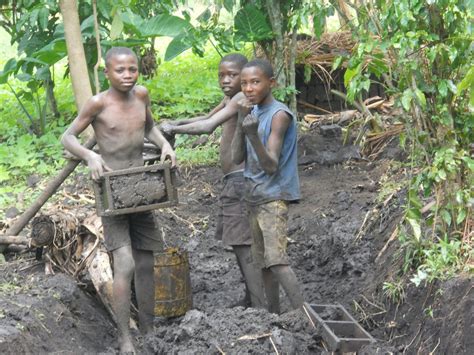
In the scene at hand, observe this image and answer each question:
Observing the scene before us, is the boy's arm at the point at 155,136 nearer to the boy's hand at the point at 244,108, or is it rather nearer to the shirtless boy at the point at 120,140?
the shirtless boy at the point at 120,140

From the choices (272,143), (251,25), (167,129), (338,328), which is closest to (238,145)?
(272,143)

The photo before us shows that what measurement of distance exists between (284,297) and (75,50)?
3541mm

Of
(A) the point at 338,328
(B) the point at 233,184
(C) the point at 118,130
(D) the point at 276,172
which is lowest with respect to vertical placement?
(A) the point at 338,328

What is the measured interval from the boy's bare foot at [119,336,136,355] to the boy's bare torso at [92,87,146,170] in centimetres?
110

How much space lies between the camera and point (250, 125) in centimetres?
523

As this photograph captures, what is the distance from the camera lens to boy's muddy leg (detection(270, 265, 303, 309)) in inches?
226

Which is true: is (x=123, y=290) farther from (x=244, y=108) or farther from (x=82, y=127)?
(x=244, y=108)

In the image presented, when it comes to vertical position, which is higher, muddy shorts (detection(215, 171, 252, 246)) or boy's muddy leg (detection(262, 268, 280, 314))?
muddy shorts (detection(215, 171, 252, 246))

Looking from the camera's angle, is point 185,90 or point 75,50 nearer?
point 75,50

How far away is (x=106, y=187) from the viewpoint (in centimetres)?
542

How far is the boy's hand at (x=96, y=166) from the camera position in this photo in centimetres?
541

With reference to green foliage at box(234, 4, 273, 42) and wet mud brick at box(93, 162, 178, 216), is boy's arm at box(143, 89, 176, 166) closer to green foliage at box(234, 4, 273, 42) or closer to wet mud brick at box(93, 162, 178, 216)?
wet mud brick at box(93, 162, 178, 216)

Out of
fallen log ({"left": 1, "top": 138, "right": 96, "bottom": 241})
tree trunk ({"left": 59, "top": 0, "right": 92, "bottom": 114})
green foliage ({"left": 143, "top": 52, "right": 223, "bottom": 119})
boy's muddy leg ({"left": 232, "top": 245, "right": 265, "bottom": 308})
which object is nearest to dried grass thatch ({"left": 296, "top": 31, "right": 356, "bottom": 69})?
green foliage ({"left": 143, "top": 52, "right": 223, "bottom": 119})

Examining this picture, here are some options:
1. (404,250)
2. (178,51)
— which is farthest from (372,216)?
(178,51)
